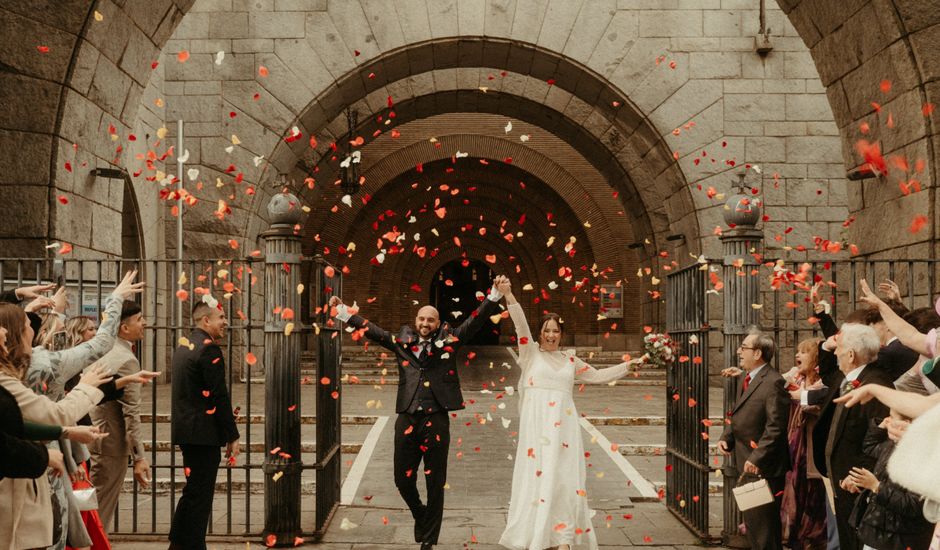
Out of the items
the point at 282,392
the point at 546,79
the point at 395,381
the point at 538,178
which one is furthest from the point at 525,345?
the point at 538,178

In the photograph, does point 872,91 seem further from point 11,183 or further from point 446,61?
point 446,61

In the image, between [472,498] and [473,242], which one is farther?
[473,242]

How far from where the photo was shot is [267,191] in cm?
1470

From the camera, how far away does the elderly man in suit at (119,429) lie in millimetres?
5641

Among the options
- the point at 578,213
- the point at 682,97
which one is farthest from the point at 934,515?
the point at 578,213

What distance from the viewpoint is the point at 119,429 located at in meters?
5.69

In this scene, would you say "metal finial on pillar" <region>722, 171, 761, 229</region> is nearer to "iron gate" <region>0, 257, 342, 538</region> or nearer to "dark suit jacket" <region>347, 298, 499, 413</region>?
"dark suit jacket" <region>347, 298, 499, 413</region>

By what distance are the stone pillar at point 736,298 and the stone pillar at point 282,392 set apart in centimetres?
302

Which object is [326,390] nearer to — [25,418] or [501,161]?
[25,418]

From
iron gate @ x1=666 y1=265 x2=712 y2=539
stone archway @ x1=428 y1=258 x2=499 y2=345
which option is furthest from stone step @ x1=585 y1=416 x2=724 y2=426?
stone archway @ x1=428 y1=258 x2=499 y2=345

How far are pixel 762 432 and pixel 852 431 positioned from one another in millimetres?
1024

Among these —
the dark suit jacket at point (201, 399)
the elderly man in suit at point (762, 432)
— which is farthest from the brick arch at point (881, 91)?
the dark suit jacket at point (201, 399)

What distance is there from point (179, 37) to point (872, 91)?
10.4 m

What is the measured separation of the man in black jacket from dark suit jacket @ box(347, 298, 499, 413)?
111 cm
